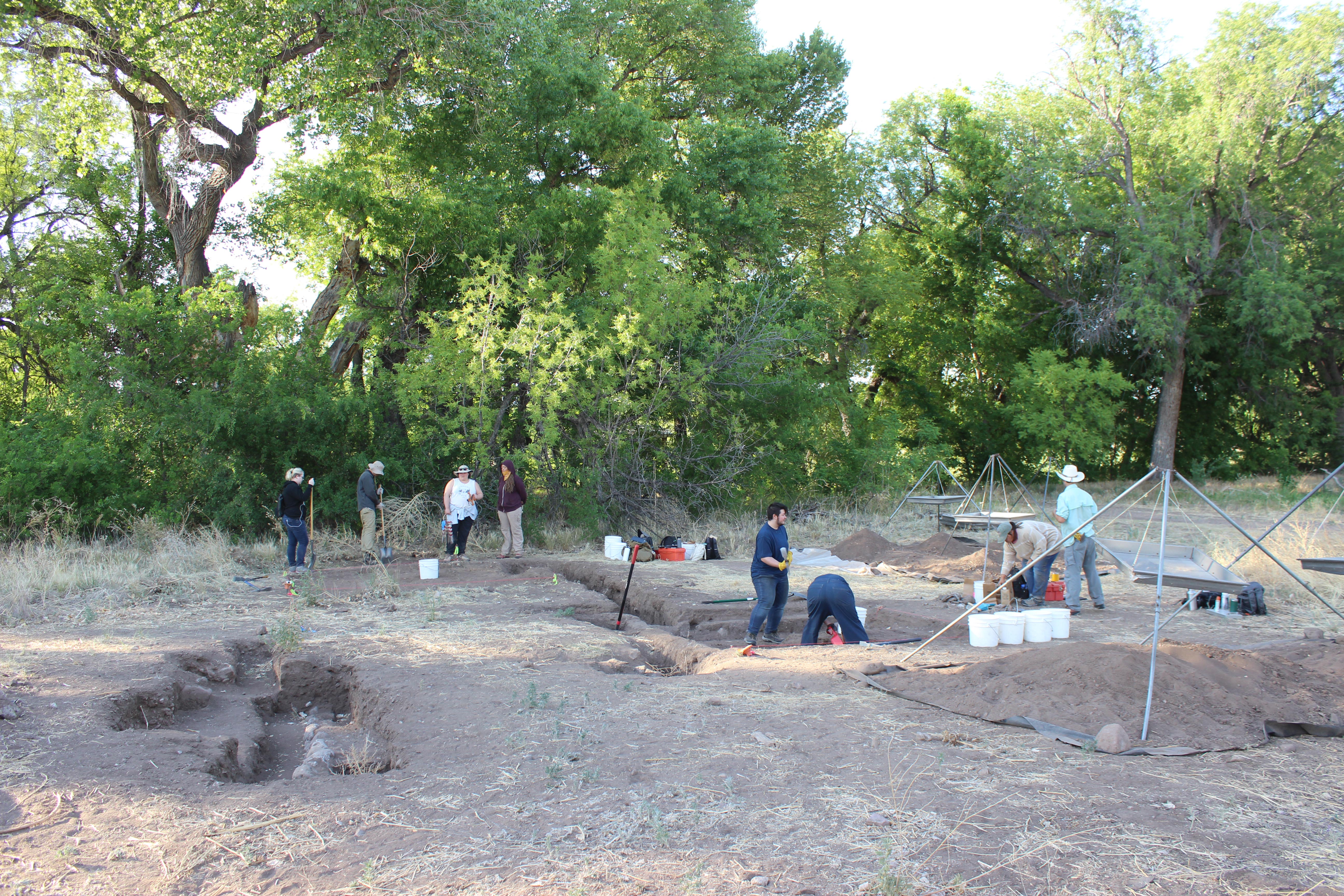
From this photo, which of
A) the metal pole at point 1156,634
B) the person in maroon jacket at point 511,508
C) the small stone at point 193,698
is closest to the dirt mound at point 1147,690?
the metal pole at point 1156,634

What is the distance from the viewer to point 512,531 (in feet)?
49.9

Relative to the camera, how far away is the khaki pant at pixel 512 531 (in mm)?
15156

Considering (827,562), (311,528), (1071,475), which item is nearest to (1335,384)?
(827,562)

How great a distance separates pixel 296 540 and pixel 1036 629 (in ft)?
34.0

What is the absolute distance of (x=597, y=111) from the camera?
60.3ft

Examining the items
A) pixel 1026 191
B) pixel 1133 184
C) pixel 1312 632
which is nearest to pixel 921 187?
pixel 1026 191

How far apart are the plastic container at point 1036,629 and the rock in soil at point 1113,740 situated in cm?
323

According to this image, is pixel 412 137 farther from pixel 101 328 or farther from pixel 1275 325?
pixel 1275 325

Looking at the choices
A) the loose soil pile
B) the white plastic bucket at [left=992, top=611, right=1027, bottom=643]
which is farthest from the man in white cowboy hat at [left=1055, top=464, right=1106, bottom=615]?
the loose soil pile

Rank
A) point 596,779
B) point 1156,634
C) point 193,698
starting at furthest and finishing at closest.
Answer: point 193,698 → point 1156,634 → point 596,779

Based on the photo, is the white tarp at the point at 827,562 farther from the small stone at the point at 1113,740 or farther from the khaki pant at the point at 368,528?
the small stone at the point at 1113,740

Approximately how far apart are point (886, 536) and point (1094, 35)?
59.8 ft

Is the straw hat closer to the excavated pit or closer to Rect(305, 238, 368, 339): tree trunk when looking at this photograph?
the excavated pit

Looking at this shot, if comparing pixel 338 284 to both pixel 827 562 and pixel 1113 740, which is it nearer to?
pixel 827 562
